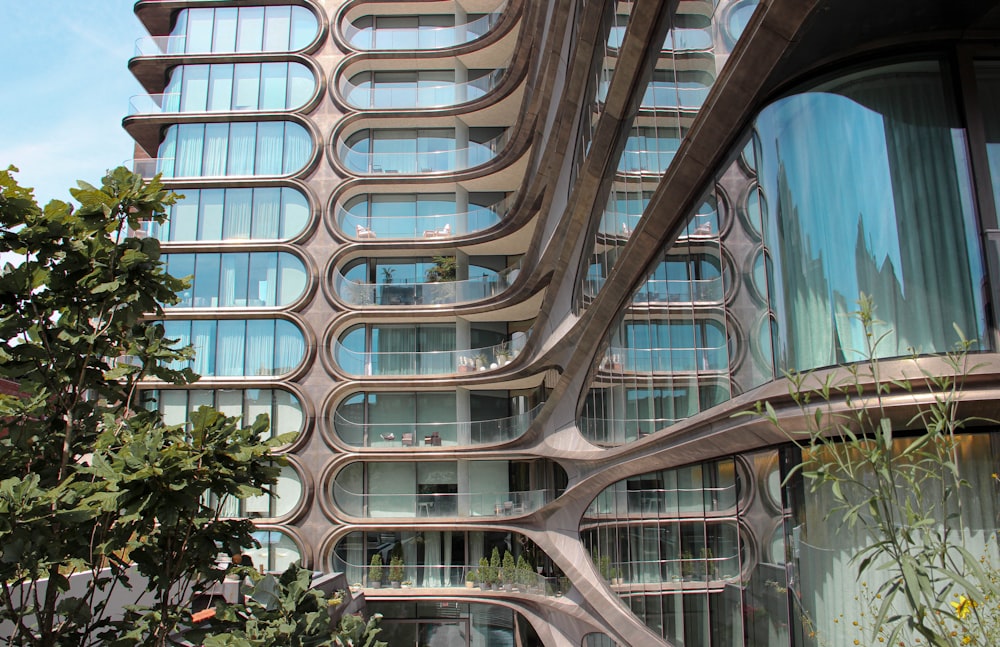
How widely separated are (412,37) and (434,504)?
770 inches

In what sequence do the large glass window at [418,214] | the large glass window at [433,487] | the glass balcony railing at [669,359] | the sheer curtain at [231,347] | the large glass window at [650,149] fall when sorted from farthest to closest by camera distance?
the large glass window at [418,214]
the sheer curtain at [231,347]
the large glass window at [433,487]
the large glass window at [650,149]
the glass balcony railing at [669,359]

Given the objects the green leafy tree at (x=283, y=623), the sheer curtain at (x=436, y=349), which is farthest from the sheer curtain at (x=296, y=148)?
the green leafy tree at (x=283, y=623)

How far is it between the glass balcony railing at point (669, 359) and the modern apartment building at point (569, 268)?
0.08 meters

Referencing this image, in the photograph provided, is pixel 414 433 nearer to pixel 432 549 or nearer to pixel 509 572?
pixel 432 549

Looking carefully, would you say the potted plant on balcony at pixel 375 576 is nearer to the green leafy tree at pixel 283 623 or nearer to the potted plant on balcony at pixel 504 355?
the potted plant on balcony at pixel 504 355

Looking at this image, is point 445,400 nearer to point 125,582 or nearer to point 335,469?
point 335,469

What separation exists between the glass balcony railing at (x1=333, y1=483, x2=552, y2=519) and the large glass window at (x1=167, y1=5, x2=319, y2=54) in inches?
736

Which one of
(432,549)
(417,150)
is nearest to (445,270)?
(417,150)

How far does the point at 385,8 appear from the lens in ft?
113

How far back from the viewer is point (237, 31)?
110ft

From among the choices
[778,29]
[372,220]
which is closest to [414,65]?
[372,220]

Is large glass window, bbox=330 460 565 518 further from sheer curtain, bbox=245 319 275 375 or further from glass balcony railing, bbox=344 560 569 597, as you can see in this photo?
sheer curtain, bbox=245 319 275 375

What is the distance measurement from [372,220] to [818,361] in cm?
2870

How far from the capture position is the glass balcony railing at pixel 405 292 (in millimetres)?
31109
